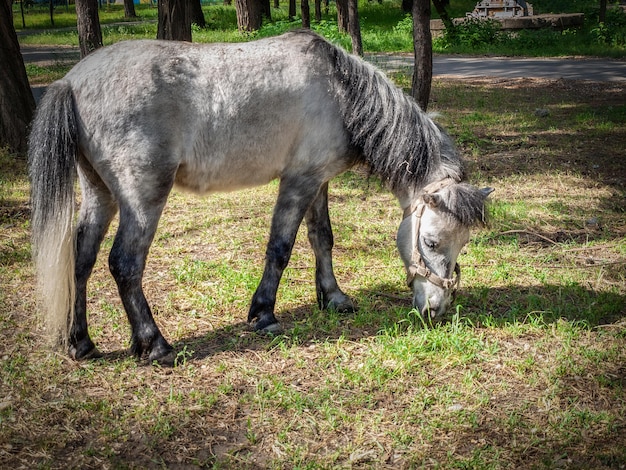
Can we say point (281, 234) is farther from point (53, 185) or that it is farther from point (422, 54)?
point (422, 54)

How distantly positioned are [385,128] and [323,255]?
3.85ft

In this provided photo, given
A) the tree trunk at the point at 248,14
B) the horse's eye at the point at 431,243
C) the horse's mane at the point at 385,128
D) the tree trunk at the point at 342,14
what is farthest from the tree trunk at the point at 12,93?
the tree trunk at the point at 248,14

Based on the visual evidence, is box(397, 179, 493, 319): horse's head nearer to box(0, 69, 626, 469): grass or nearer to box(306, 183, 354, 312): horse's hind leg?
box(0, 69, 626, 469): grass

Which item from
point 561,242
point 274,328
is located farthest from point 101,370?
point 561,242

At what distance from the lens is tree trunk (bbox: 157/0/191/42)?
9609 mm

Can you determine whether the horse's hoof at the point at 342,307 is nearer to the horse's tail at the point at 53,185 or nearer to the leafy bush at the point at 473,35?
the horse's tail at the point at 53,185

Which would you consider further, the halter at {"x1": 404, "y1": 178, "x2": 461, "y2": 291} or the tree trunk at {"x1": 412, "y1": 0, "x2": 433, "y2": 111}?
the tree trunk at {"x1": 412, "y1": 0, "x2": 433, "y2": 111}

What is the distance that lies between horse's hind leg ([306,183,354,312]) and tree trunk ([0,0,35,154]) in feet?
18.1

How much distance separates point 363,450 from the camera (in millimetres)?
3541

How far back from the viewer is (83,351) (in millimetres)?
4465

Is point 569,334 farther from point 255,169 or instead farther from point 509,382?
point 255,169

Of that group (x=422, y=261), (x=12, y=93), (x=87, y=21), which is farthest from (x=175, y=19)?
(x=422, y=261)

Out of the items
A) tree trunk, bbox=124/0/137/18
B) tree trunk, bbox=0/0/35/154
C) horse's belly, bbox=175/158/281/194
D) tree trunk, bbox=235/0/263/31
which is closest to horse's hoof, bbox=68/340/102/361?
horse's belly, bbox=175/158/281/194

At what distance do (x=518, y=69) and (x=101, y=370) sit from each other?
615 inches
